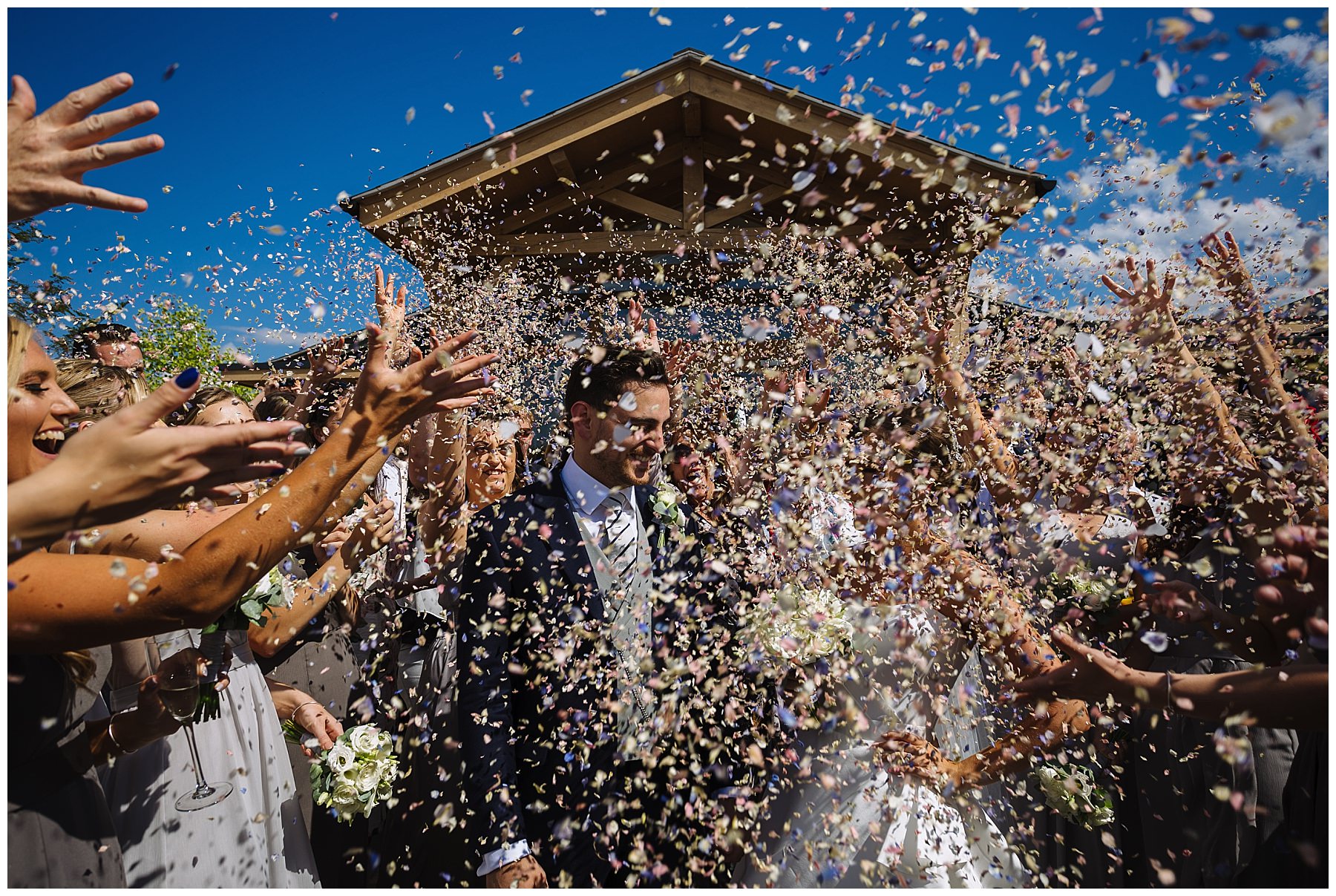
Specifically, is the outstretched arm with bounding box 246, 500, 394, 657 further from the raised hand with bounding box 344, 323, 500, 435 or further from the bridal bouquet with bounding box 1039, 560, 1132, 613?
the bridal bouquet with bounding box 1039, 560, 1132, 613

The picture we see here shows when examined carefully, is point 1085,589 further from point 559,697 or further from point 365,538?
point 365,538

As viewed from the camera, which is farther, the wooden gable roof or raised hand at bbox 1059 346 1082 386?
the wooden gable roof

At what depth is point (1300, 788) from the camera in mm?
2188

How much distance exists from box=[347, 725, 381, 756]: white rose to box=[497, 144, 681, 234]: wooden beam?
696 cm

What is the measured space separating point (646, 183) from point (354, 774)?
27.1ft

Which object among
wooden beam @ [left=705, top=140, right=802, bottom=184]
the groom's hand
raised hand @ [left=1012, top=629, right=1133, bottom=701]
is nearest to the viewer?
raised hand @ [left=1012, top=629, right=1133, bottom=701]

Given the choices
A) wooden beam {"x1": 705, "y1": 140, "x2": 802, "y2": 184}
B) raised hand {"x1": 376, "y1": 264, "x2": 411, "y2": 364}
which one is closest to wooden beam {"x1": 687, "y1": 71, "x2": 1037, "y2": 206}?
wooden beam {"x1": 705, "y1": 140, "x2": 802, "y2": 184}

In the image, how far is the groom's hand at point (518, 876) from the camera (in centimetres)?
218

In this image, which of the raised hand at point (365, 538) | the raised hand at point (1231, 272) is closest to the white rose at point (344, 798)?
the raised hand at point (365, 538)

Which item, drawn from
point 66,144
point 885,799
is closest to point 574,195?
point 66,144

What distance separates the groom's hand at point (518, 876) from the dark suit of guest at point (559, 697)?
89mm

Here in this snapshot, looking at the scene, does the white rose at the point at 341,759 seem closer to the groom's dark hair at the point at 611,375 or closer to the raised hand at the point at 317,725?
the raised hand at the point at 317,725

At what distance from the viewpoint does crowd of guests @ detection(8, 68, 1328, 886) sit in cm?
178

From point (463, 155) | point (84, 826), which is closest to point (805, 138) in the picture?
point (463, 155)
